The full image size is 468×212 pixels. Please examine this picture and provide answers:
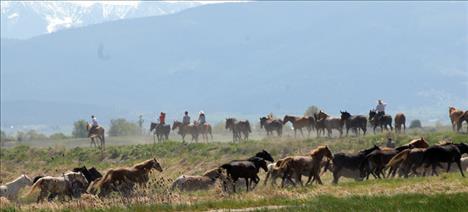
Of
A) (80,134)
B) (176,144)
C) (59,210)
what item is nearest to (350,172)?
(59,210)

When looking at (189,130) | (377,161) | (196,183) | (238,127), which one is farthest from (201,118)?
(377,161)

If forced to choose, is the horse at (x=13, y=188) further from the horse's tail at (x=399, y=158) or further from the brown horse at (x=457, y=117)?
the brown horse at (x=457, y=117)

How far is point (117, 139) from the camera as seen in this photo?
306ft

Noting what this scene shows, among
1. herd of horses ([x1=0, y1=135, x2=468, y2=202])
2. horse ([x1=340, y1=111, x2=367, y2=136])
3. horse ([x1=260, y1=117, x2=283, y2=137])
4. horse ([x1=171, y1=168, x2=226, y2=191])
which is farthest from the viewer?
horse ([x1=260, y1=117, x2=283, y2=137])

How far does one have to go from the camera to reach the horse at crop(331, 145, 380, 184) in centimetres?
3828

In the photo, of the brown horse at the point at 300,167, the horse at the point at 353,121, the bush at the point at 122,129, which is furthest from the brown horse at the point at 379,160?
the bush at the point at 122,129

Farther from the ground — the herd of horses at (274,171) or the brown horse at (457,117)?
the brown horse at (457,117)

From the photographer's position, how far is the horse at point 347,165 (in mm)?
38281

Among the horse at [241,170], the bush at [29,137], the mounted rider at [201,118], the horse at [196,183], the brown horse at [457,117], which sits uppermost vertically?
the bush at [29,137]

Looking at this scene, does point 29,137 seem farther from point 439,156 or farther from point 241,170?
point 439,156

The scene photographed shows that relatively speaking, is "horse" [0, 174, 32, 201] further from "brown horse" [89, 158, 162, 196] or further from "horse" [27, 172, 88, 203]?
"brown horse" [89, 158, 162, 196]

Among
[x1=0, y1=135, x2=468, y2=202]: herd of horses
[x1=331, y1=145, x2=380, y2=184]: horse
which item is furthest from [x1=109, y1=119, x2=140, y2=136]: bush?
[x1=0, y1=135, x2=468, y2=202]: herd of horses

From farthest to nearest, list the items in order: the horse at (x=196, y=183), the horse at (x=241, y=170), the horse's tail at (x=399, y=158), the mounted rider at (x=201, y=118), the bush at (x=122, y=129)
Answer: the bush at (x=122, y=129) → the mounted rider at (x=201, y=118) → the horse at (x=196, y=183) → the horse's tail at (x=399, y=158) → the horse at (x=241, y=170)

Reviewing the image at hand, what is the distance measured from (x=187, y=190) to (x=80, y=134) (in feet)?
270
